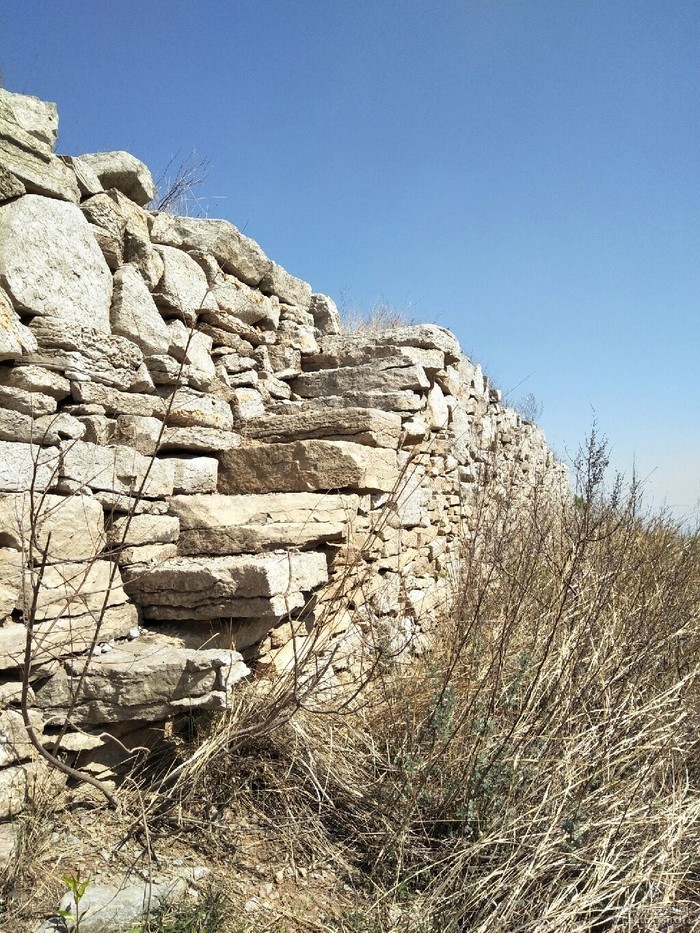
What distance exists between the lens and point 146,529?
3.14m

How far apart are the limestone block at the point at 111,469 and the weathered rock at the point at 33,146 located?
1.24 meters

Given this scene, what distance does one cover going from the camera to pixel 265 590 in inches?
111

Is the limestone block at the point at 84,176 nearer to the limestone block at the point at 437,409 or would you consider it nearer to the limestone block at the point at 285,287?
the limestone block at the point at 285,287

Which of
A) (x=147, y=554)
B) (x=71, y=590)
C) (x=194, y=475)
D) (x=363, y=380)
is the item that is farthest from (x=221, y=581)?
(x=363, y=380)

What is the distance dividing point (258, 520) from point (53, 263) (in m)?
1.51

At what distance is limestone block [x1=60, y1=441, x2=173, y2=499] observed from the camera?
2867mm

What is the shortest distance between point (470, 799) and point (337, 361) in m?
3.19

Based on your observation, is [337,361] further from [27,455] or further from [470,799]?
[470,799]

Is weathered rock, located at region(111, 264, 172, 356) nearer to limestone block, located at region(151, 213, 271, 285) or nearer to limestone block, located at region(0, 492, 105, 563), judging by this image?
limestone block, located at region(151, 213, 271, 285)

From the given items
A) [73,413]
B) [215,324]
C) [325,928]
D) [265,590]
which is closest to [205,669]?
[265,590]

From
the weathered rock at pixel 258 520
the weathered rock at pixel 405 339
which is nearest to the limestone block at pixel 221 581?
the weathered rock at pixel 258 520

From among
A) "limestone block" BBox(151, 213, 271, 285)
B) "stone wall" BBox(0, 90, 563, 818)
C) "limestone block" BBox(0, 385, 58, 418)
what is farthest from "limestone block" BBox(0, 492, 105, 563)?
"limestone block" BBox(151, 213, 271, 285)

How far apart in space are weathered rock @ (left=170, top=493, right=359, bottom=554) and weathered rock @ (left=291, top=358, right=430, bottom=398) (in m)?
1.22

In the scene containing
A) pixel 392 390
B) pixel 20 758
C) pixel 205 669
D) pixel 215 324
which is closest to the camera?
pixel 20 758
